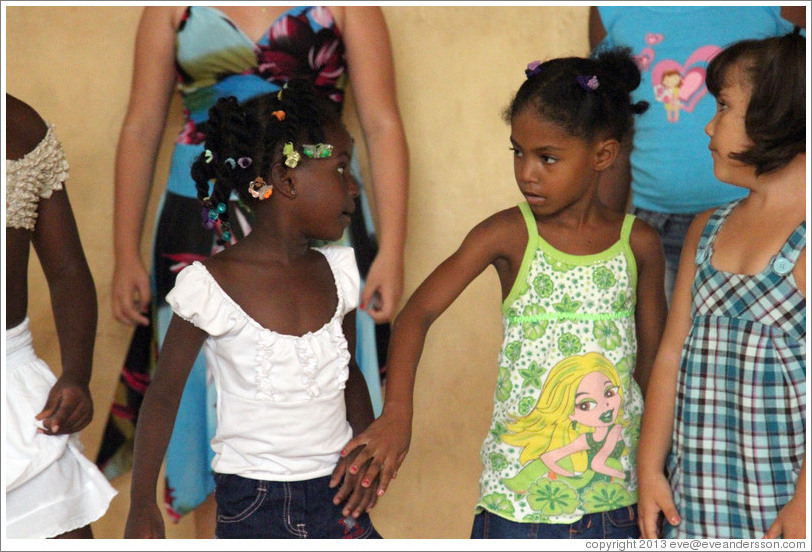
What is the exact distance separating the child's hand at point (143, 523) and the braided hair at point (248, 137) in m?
0.56

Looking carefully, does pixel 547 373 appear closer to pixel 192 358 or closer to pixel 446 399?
pixel 192 358

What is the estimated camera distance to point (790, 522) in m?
1.72

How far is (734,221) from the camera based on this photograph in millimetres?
1867

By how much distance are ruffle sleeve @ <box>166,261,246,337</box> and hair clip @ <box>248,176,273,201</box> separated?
7.5 inches

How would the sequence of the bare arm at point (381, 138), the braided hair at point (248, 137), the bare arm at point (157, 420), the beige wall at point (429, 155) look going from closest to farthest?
the bare arm at point (157, 420)
the braided hair at point (248, 137)
the bare arm at point (381, 138)
the beige wall at point (429, 155)

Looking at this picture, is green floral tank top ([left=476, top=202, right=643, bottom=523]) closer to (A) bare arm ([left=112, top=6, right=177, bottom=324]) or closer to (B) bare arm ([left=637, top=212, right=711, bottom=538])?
(B) bare arm ([left=637, top=212, right=711, bottom=538])

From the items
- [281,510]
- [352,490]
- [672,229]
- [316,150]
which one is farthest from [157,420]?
[672,229]

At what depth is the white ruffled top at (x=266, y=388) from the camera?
1.84m

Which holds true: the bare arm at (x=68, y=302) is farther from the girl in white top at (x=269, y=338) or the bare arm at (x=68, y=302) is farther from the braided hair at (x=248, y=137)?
the braided hair at (x=248, y=137)

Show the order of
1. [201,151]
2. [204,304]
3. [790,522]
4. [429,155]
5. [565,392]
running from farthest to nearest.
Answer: [429,155] < [201,151] < [565,392] < [204,304] < [790,522]

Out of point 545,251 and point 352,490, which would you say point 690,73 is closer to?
point 545,251

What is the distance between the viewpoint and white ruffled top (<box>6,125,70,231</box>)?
6.23 feet

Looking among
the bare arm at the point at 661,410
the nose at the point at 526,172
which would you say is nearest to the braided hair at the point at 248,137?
the nose at the point at 526,172

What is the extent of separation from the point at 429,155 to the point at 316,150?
113 cm
